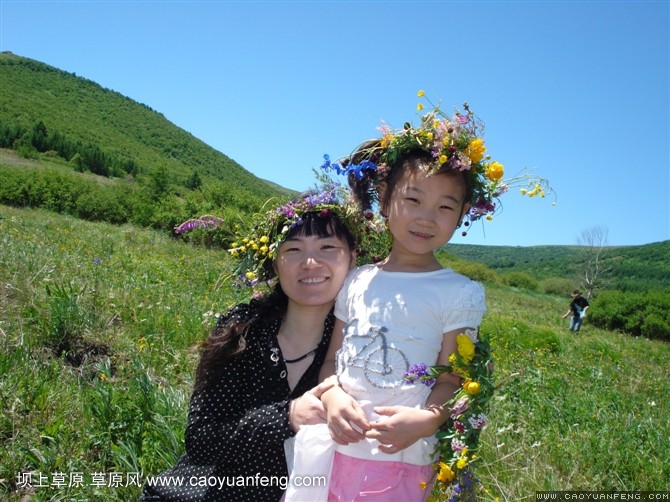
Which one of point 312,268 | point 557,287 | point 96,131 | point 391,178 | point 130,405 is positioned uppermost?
point 96,131

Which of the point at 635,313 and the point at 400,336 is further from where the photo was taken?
the point at 635,313

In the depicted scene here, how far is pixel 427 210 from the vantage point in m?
1.98

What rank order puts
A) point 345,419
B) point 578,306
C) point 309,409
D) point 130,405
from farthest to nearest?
point 578,306 → point 130,405 → point 309,409 → point 345,419

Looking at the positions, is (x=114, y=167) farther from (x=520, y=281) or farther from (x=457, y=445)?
(x=457, y=445)

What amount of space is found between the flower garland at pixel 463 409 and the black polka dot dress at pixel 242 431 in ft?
1.84

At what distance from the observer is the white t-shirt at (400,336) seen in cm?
184

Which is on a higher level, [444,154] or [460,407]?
[444,154]

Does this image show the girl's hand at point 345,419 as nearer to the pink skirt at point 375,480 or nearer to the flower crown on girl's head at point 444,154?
the pink skirt at point 375,480

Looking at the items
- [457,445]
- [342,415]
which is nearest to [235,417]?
[342,415]

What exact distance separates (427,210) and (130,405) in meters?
2.20

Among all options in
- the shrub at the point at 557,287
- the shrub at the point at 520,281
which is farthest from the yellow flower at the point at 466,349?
the shrub at the point at 557,287

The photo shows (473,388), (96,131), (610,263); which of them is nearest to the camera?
(473,388)

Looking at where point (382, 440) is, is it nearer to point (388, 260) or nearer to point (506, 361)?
point (388, 260)

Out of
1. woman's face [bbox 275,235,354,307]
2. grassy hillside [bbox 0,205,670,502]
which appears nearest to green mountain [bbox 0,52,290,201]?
grassy hillside [bbox 0,205,670,502]
